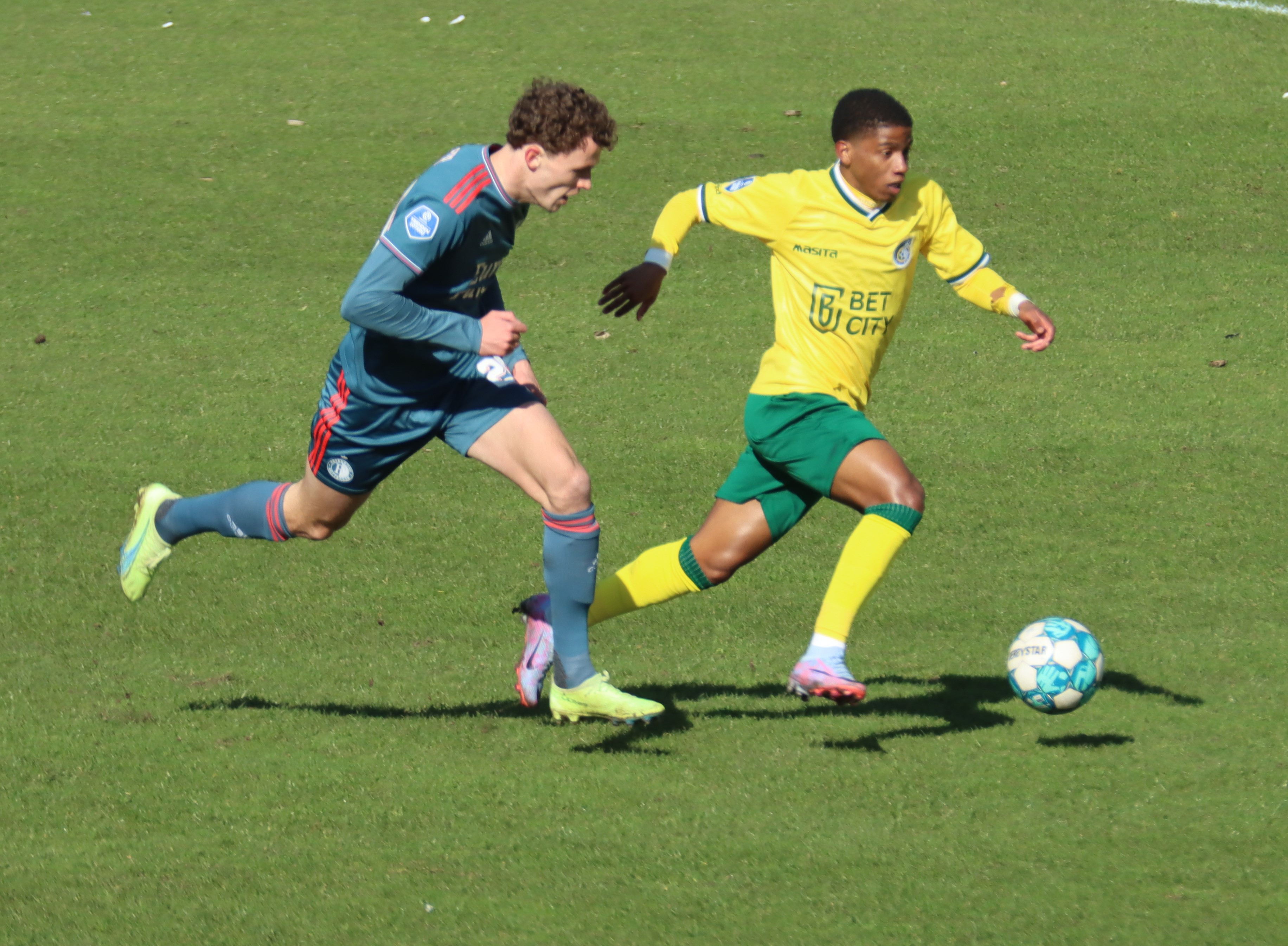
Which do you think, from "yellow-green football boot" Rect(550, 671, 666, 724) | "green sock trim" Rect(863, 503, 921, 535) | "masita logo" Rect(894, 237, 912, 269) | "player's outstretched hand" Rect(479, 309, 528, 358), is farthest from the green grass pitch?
"masita logo" Rect(894, 237, 912, 269)

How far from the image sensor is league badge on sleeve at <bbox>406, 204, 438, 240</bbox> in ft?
17.1

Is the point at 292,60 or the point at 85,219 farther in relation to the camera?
the point at 292,60

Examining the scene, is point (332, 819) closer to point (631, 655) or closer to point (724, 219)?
point (631, 655)

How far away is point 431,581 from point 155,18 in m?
12.6

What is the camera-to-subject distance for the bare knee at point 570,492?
216 inches

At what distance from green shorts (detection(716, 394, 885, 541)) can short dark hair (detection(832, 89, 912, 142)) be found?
3.29 feet

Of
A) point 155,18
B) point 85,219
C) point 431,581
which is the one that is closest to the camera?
point 431,581

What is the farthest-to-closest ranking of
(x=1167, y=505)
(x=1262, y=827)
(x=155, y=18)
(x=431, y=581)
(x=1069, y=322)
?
1. (x=155, y=18)
2. (x=1069, y=322)
3. (x=1167, y=505)
4. (x=431, y=581)
5. (x=1262, y=827)

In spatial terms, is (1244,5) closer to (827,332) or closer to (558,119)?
(827,332)

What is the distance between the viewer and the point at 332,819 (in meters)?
A: 5.04

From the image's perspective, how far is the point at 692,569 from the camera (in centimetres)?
611

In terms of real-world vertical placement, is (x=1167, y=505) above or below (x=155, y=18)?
below

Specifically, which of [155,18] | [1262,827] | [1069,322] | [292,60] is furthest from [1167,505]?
[155,18]

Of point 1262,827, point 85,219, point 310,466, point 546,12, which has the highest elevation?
point 546,12
